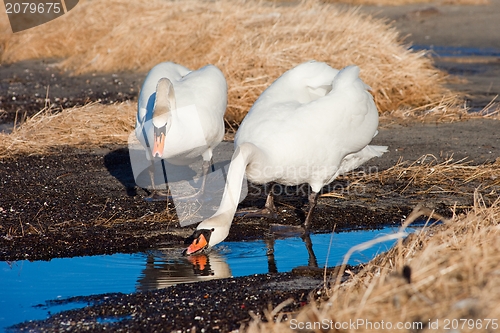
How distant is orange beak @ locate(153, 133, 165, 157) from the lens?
5.96 metres

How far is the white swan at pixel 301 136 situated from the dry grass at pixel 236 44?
3.75 meters

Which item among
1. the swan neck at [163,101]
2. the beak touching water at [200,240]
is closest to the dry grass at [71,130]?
the swan neck at [163,101]

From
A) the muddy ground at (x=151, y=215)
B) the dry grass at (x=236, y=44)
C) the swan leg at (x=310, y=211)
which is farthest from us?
the dry grass at (x=236, y=44)

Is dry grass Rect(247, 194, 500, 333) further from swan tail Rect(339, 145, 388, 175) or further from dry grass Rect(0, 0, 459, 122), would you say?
dry grass Rect(0, 0, 459, 122)

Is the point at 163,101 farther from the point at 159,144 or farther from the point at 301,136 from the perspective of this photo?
the point at 301,136

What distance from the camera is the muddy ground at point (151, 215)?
12.4 ft

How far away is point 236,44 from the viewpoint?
11.3 m

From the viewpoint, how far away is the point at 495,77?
14.5 meters

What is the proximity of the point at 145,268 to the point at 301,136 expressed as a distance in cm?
146

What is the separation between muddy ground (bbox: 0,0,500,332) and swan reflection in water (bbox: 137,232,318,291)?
8.5 inches

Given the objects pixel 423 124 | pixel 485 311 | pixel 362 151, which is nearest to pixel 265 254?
pixel 362 151

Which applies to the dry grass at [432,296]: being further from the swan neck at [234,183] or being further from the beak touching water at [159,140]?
the beak touching water at [159,140]

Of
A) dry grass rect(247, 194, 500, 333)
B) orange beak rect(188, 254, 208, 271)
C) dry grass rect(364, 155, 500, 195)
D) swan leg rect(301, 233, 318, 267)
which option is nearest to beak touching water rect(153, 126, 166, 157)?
orange beak rect(188, 254, 208, 271)

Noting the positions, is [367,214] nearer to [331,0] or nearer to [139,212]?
[139,212]
